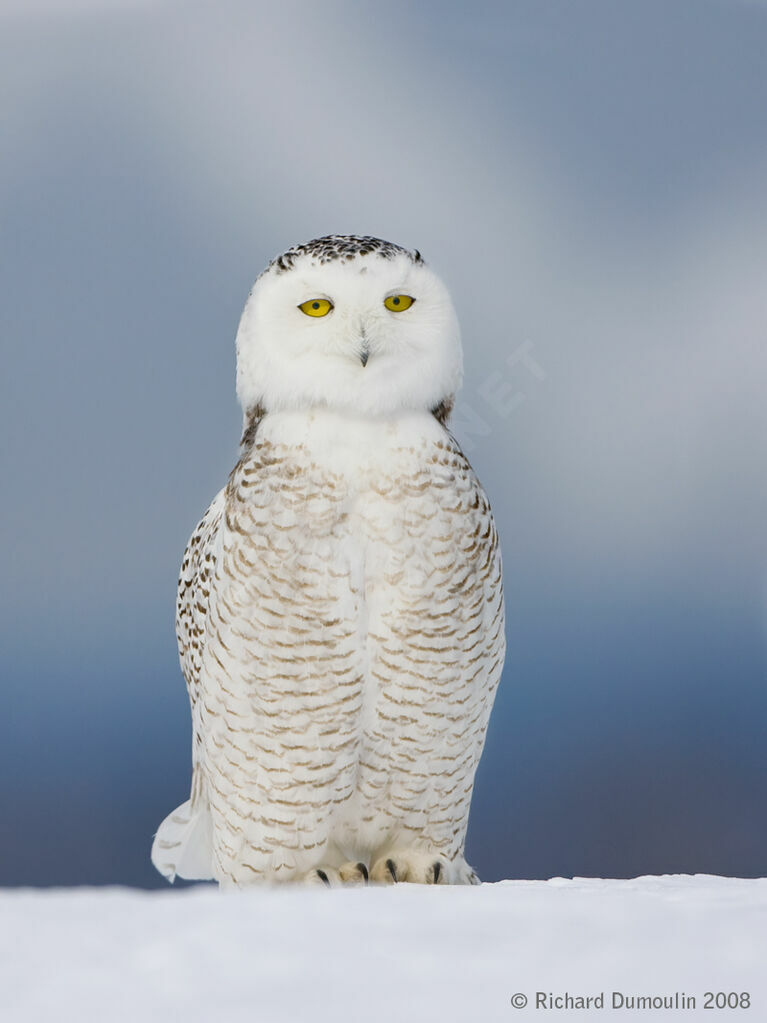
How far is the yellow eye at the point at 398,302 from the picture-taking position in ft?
5.62

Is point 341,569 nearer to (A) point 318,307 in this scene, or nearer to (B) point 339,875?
(A) point 318,307

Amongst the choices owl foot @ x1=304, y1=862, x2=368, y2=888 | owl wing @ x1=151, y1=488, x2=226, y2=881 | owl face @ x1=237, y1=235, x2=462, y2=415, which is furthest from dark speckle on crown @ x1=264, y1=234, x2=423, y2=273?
owl foot @ x1=304, y1=862, x2=368, y2=888

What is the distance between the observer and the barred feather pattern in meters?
1.72

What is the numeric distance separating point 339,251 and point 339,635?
19.9 inches

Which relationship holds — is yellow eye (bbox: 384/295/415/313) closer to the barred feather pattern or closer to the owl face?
the owl face

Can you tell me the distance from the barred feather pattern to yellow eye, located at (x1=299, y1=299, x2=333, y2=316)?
15cm

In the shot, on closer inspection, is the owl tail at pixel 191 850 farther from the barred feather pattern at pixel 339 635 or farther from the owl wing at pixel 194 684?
the barred feather pattern at pixel 339 635

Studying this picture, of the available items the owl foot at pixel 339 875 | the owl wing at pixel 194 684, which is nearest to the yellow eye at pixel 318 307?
the owl wing at pixel 194 684

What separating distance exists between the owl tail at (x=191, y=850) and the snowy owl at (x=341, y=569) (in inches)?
10.6

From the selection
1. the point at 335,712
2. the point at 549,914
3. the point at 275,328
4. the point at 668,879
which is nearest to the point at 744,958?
the point at 549,914

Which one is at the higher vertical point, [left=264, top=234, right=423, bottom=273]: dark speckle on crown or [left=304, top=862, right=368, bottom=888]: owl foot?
[left=264, top=234, right=423, bottom=273]: dark speckle on crown

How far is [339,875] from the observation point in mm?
1859

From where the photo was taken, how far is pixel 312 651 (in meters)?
1.72

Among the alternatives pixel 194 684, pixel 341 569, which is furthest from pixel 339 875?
pixel 341 569
